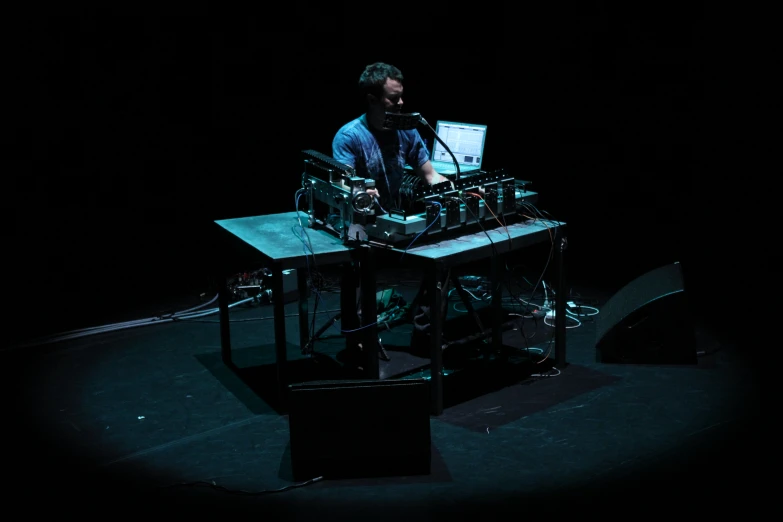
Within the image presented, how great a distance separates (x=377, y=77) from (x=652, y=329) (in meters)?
2.02

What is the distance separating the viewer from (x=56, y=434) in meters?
3.97

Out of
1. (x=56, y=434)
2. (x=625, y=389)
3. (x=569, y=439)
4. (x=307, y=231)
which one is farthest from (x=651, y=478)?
(x=56, y=434)

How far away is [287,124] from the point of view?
7.02 meters

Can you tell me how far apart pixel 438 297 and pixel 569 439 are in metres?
0.88

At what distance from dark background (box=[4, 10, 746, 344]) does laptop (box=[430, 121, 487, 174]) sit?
86 centimetres

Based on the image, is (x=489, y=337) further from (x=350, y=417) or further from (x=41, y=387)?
(x=41, y=387)

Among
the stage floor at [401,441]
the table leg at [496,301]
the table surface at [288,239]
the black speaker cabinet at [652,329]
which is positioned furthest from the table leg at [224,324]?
the black speaker cabinet at [652,329]

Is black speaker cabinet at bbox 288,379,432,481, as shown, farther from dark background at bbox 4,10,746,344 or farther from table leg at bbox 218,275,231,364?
dark background at bbox 4,10,746,344

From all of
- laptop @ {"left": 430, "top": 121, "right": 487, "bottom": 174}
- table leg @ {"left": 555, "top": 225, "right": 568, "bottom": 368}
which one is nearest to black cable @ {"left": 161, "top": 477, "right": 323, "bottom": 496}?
table leg @ {"left": 555, "top": 225, "right": 568, "bottom": 368}

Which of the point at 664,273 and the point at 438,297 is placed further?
the point at 664,273

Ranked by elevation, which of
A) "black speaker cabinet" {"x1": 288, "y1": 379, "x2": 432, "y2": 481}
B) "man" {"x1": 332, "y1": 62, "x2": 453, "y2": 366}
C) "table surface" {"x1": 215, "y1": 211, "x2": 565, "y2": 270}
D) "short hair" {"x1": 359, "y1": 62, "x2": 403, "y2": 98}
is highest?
"short hair" {"x1": 359, "y1": 62, "x2": 403, "y2": 98}

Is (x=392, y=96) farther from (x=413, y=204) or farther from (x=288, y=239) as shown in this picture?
(x=288, y=239)

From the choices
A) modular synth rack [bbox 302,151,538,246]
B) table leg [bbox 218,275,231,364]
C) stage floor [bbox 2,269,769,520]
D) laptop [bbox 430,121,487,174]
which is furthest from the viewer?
laptop [bbox 430,121,487,174]

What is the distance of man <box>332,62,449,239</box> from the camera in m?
4.35
